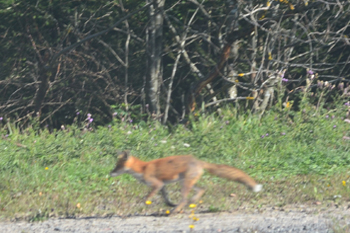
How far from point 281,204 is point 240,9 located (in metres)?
4.45

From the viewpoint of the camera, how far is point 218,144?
803 cm

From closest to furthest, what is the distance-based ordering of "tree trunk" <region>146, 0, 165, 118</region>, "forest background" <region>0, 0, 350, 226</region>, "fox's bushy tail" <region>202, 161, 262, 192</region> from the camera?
"fox's bushy tail" <region>202, 161, 262, 192</region>, "forest background" <region>0, 0, 350, 226</region>, "tree trunk" <region>146, 0, 165, 118</region>

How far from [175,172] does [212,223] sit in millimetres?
672

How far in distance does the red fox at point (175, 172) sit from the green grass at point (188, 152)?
0.39 meters

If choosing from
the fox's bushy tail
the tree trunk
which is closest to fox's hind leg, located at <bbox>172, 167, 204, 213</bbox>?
the fox's bushy tail

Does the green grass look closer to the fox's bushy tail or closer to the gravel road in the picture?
the gravel road

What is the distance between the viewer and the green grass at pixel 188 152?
20.0ft

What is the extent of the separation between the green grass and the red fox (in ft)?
1.27

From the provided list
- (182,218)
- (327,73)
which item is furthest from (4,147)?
(327,73)

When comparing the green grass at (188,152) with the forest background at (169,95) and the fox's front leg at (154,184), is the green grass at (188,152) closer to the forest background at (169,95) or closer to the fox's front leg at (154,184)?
the forest background at (169,95)

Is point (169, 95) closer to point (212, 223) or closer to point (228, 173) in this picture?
point (228, 173)

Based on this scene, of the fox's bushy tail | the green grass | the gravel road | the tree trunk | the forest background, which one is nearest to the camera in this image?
the gravel road

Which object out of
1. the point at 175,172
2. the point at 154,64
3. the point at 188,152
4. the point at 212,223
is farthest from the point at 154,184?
the point at 154,64

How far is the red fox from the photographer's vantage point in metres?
5.66
